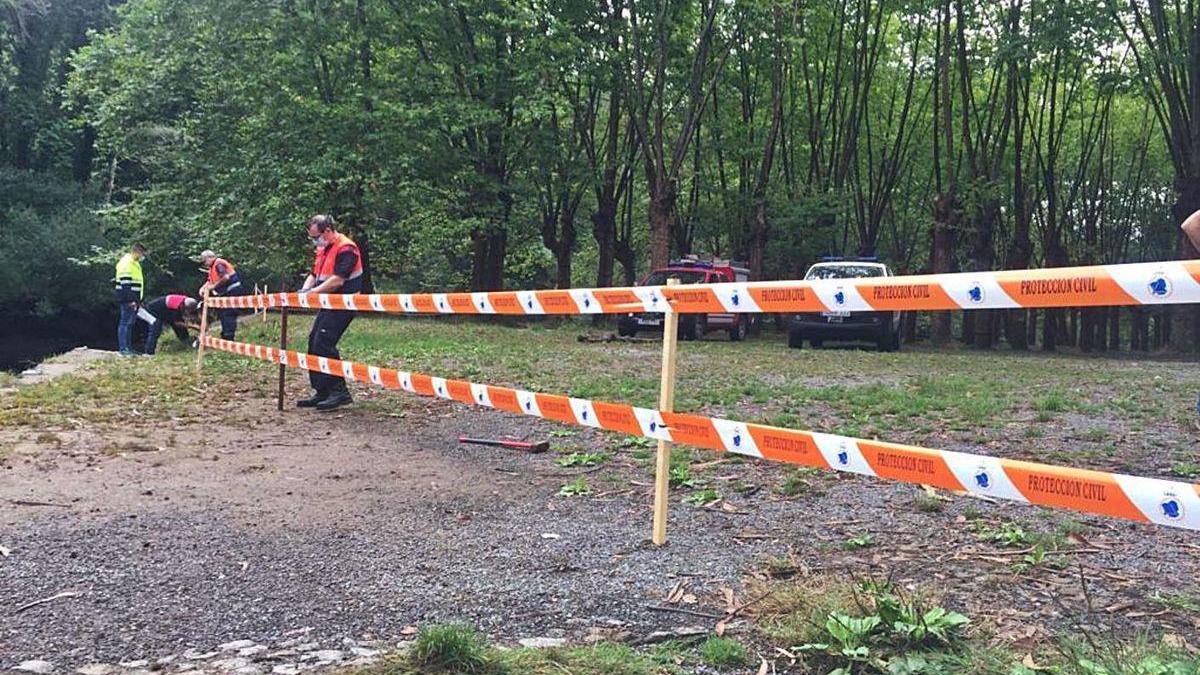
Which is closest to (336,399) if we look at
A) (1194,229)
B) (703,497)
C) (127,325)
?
(703,497)

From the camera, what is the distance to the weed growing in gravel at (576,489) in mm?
5086

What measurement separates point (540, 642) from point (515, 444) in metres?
3.49

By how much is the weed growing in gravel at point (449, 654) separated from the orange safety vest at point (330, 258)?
6174mm

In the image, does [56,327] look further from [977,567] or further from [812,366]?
[977,567]

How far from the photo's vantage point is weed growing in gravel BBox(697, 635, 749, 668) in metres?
2.77

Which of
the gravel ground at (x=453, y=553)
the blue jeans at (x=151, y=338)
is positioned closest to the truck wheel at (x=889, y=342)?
the gravel ground at (x=453, y=553)

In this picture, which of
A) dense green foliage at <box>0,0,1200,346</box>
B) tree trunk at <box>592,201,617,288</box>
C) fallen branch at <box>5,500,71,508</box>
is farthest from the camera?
tree trunk at <box>592,201,617,288</box>

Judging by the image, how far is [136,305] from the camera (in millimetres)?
14672

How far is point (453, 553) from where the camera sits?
13.1 ft

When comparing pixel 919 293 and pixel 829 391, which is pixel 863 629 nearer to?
pixel 919 293

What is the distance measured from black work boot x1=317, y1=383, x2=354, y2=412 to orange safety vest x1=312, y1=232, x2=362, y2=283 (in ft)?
3.44

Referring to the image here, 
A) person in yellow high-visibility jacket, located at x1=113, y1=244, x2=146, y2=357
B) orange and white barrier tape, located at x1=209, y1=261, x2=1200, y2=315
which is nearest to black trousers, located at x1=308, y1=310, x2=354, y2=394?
orange and white barrier tape, located at x1=209, y1=261, x2=1200, y2=315

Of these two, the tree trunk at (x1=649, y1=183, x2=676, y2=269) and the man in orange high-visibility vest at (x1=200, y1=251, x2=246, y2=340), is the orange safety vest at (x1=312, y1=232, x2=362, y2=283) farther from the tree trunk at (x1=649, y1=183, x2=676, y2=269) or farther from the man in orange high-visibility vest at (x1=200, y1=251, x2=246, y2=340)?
the tree trunk at (x1=649, y1=183, x2=676, y2=269)

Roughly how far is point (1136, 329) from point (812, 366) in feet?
115
